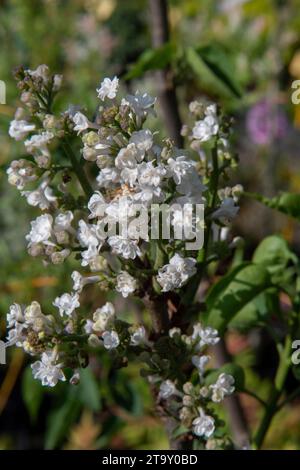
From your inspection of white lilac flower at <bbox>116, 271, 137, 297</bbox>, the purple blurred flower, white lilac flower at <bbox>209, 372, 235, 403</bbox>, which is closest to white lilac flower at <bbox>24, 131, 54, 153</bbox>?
white lilac flower at <bbox>116, 271, 137, 297</bbox>

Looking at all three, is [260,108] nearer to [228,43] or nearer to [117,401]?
[228,43]

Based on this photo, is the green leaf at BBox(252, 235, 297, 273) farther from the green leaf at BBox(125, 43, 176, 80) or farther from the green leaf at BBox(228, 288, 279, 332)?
the green leaf at BBox(125, 43, 176, 80)

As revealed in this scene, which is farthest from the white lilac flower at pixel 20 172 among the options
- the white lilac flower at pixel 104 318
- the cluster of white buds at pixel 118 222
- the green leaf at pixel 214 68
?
the green leaf at pixel 214 68

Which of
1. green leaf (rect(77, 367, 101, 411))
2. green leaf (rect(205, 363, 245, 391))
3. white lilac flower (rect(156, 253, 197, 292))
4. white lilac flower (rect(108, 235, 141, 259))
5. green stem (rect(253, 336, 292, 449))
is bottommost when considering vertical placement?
green leaf (rect(77, 367, 101, 411))

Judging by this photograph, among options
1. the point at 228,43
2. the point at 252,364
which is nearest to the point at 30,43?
the point at 228,43

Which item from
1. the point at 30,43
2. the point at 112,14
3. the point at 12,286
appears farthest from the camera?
the point at 112,14

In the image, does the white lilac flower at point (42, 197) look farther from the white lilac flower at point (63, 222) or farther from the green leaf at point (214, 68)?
the green leaf at point (214, 68)
